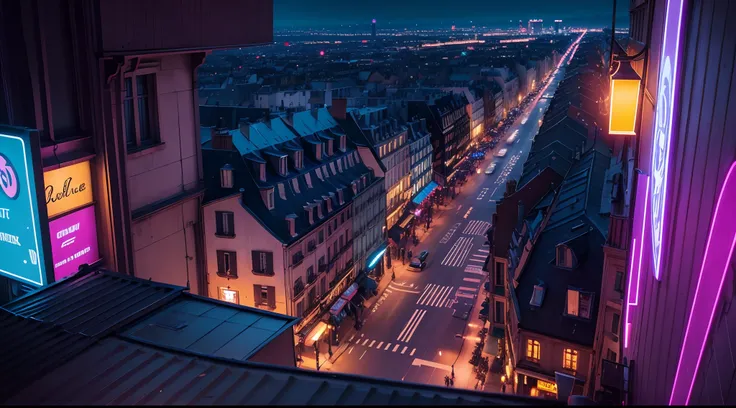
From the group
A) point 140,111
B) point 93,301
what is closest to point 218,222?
point 140,111

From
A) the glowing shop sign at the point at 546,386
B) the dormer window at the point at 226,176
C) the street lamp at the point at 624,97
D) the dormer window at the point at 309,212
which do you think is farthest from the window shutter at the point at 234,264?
the street lamp at the point at 624,97

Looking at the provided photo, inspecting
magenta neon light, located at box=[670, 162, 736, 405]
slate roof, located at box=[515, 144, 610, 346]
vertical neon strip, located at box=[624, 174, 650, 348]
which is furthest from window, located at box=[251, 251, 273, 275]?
magenta neon light, located at box=[670, 162, 736, 405]

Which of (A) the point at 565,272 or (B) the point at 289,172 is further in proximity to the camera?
(B) the point at 289,172

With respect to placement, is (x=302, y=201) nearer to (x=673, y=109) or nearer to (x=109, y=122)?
(x=109, y=122)

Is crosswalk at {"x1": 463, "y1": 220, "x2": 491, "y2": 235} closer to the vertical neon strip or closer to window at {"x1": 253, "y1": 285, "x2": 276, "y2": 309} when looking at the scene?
window at {"x1": 253, "y1": 285, "x2": 276, "y2": 309}

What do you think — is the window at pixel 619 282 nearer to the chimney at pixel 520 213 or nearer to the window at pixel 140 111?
the chimney at pixel 520 213

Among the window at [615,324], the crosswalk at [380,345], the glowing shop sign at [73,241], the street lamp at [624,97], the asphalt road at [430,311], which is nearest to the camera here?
the street lamp at [624,97]

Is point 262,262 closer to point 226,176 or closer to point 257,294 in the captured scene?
point 257,294
